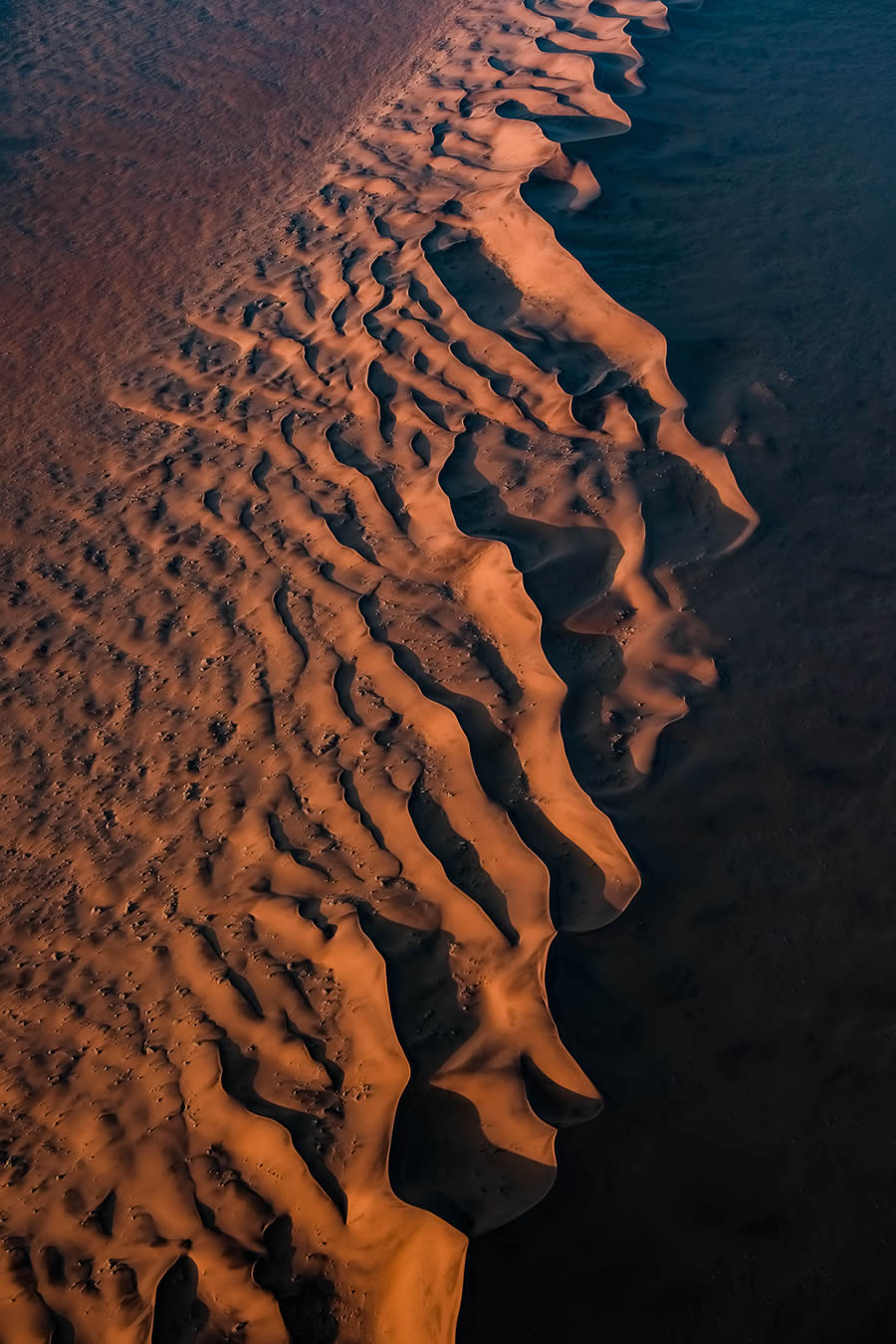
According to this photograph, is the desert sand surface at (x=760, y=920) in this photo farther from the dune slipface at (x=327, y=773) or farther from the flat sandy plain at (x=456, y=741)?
the dune slipface at (x=327, y=773)

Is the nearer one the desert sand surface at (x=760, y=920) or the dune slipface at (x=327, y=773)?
the desert sand surface at (x=760, y=920)

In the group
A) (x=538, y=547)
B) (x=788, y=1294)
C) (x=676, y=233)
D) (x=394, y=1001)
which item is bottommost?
(x=788, y=1294)

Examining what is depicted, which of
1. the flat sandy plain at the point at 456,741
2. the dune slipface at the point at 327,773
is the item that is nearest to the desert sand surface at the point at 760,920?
the flat sandy plain at the point at 456,741

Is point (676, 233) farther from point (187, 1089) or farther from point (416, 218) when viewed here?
point (187, 1089)

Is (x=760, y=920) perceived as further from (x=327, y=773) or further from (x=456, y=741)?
(x=327, y=773)

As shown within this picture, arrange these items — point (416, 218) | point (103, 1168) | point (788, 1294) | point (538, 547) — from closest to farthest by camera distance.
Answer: point (788, 1294) → point (103, 1168) → point (538, 547) → point (416, 218)

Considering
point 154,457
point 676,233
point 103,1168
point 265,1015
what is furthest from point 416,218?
point 103,1168

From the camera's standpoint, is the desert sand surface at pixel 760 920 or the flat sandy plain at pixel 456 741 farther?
the flat sandy plain at pixel 456 741
